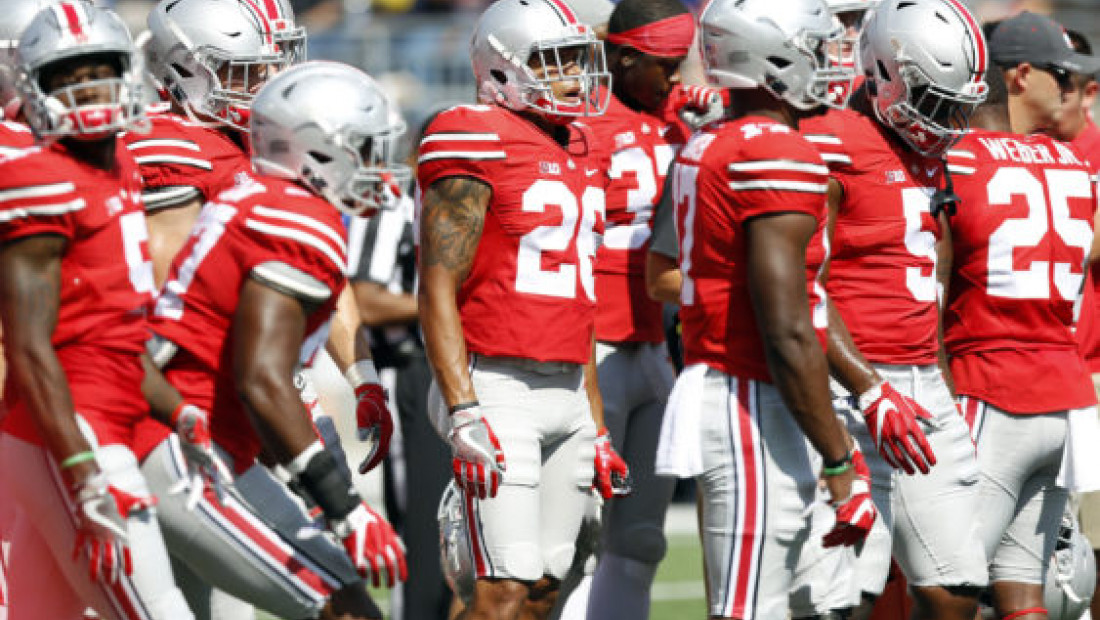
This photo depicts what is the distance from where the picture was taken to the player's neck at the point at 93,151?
371 centimetres

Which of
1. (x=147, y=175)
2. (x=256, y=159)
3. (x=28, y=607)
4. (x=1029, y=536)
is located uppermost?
(x=256, y=159)

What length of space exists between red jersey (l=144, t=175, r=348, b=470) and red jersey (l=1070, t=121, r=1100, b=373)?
262cm

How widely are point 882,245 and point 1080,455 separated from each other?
852 millimetres

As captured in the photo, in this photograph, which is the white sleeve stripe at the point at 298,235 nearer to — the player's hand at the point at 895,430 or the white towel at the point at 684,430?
the white towel at the point at 684,430

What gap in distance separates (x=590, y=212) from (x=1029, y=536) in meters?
1.60

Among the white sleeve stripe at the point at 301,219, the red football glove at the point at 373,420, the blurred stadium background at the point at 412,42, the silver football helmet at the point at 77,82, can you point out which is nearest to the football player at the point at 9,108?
the silver football helmet at the point at 77,82

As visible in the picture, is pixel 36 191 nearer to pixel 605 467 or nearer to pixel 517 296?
pixel 517 296

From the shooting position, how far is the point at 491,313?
4586 mm

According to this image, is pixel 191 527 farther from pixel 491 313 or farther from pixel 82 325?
pixel 491 313

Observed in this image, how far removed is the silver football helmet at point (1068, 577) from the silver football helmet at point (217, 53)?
273cm

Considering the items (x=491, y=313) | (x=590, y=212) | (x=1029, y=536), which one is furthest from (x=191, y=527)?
(x=1029, y=536)

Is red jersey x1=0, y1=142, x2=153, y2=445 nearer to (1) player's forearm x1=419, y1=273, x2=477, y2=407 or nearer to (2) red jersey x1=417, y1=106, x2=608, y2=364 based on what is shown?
(1) player's forearm x1=419, y1=273, x2=477, y2=407

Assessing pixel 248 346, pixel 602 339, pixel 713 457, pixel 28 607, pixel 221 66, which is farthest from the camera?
pixel 602 339

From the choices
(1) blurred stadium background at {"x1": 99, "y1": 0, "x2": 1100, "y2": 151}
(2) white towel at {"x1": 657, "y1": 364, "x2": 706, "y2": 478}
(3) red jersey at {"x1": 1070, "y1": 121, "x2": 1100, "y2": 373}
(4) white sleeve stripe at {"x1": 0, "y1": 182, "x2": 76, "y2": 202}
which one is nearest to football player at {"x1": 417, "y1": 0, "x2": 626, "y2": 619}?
(2) white towel at {"x1": 657, "y1": 364, "x2": 706, "y2": 478}
